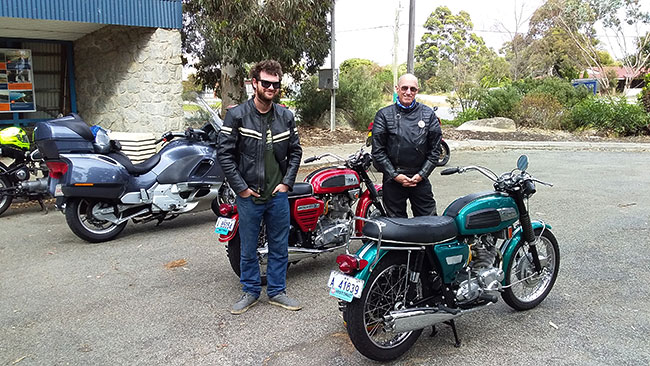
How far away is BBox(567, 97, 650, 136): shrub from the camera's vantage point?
1861 cm

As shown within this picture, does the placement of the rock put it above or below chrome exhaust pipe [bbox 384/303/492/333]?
above

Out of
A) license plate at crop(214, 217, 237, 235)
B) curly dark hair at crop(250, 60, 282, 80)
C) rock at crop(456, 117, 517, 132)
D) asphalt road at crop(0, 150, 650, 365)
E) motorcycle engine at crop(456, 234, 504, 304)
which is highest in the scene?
curly dark hair at crop(250, 60, 282, 80)

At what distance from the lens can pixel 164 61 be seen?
11484 mm

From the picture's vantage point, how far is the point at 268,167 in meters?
4.38

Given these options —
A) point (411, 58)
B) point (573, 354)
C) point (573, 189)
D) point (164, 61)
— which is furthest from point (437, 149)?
point (411, 58)

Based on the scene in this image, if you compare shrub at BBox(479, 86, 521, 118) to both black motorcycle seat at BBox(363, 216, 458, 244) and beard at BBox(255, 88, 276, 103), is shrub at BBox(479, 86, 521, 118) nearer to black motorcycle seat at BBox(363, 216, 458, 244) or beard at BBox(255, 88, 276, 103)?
beard at BBox(255, 88, 276, 103)

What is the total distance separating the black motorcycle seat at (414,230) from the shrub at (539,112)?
1754 centimetres

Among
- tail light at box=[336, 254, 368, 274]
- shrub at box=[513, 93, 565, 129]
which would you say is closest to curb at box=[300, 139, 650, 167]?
shrub at box=[513, 93, 565, 129]

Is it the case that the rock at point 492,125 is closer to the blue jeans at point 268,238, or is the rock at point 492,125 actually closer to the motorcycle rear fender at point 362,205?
the motorcycle rear fender at point 362,205

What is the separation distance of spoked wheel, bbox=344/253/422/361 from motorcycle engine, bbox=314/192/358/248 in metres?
1.58

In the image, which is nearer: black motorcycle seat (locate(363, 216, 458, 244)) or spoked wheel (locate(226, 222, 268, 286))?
black motorcycle seat (locate(363, 216, 458, 244))

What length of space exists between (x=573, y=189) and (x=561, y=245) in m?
3.81

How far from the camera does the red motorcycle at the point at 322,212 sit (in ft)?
16.5

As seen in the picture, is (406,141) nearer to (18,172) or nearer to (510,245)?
(510,245)
